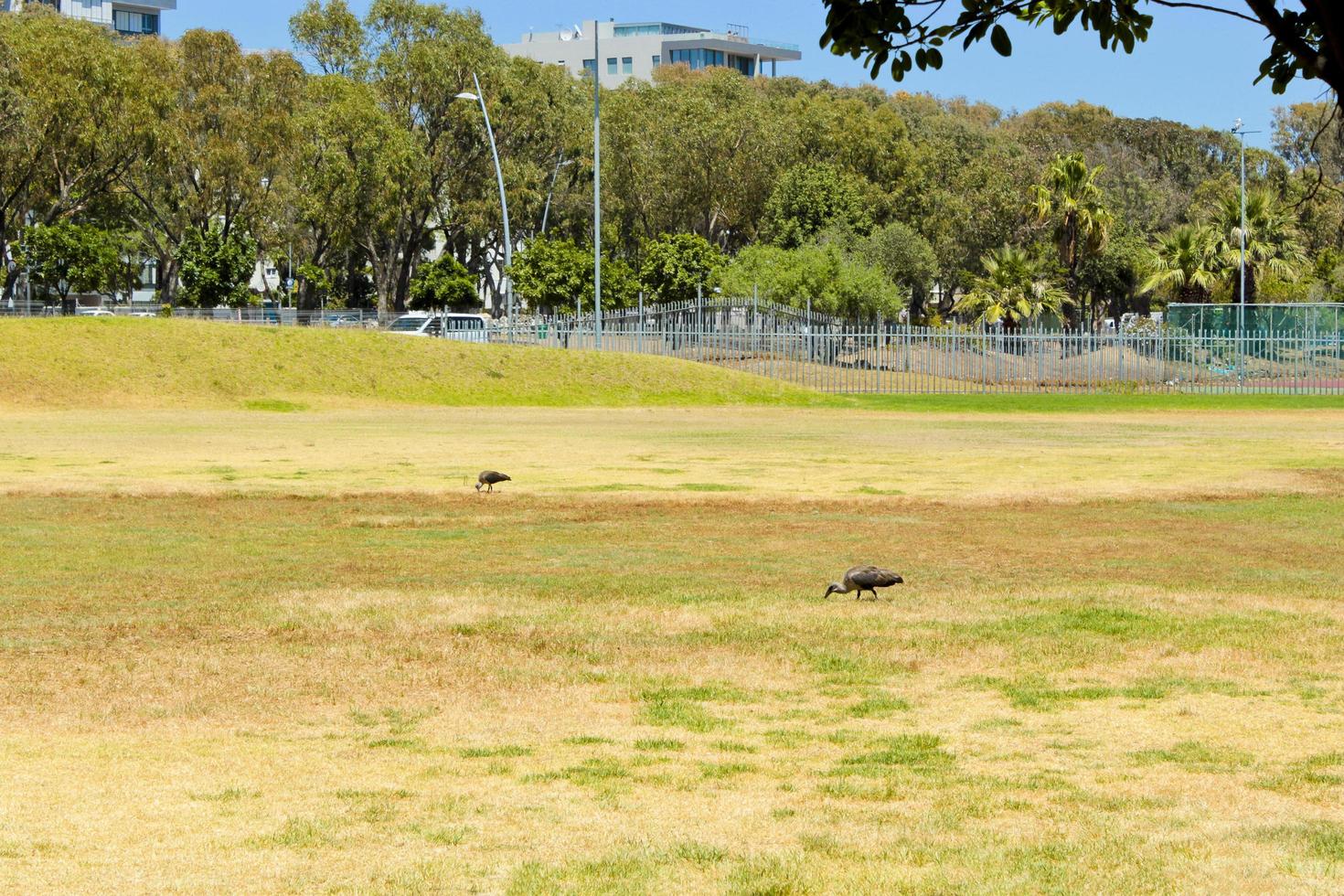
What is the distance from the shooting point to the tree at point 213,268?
75.1 m

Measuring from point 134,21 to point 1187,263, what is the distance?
114386 millimetres

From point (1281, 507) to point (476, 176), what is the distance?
64.5 m

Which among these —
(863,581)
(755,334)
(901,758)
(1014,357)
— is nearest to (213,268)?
(755,334)

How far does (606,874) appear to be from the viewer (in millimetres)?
6695

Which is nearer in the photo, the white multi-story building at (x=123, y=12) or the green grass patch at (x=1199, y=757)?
the green grass patch at (x=1199, y=757)

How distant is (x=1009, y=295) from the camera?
64.9m

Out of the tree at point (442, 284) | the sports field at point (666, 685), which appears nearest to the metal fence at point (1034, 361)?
the sports field at point (666, 685)

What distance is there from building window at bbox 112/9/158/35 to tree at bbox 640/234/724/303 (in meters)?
91.2

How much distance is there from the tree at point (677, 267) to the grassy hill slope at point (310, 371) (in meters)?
24.6

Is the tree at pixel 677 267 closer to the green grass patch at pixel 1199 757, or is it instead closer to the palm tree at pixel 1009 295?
the palm tree at pixel 1009 295

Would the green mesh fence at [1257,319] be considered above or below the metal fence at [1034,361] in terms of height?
above

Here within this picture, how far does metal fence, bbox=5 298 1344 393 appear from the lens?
51.5m

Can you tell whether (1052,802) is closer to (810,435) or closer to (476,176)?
(810,435)

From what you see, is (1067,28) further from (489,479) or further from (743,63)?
(743,63)
